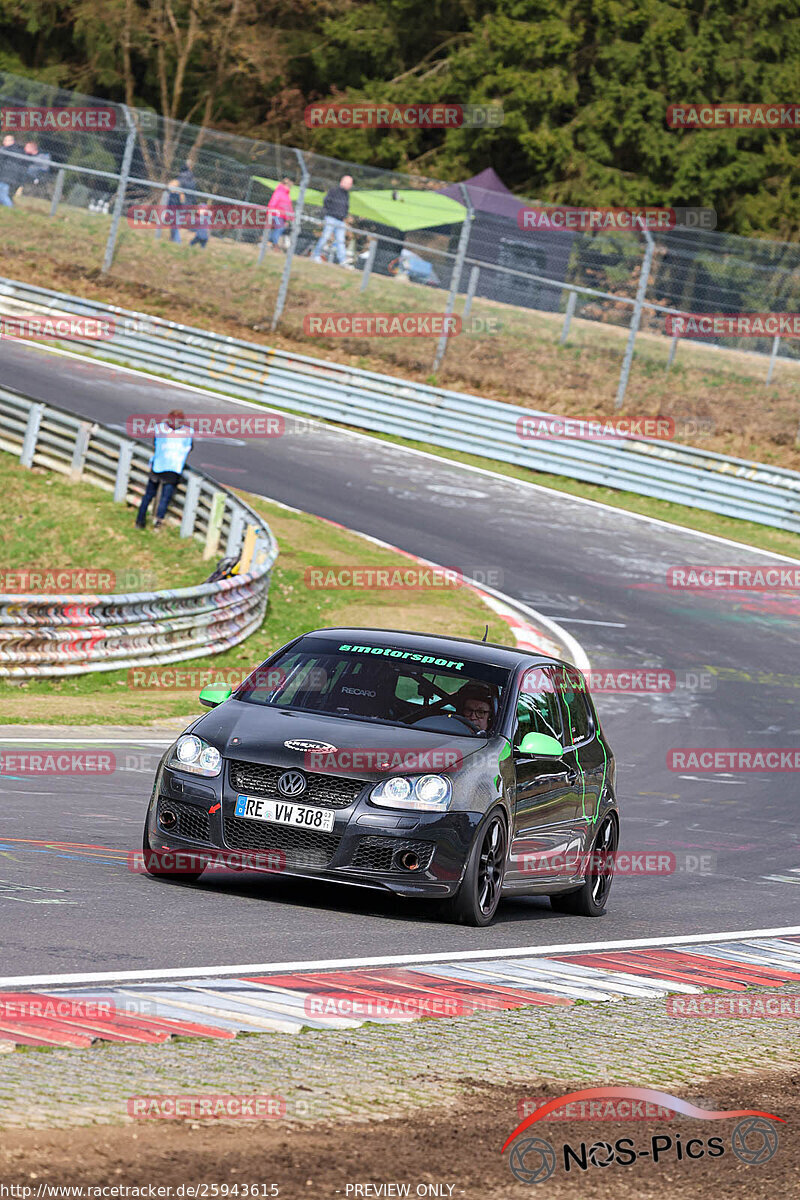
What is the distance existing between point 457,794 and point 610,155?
52.3 metres

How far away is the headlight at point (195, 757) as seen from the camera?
874 cm

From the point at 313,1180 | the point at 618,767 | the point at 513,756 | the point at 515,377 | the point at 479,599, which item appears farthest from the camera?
the point at 515,377

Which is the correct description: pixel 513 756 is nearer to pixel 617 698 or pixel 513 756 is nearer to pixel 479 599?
pixel 617 698

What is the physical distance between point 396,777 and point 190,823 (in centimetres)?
110

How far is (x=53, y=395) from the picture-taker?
104 ft

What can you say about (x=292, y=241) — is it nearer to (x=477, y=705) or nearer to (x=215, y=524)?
(x=215, y=524)

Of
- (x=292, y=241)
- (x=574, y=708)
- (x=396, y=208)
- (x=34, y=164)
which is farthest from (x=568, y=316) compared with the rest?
(x=574, y=708)

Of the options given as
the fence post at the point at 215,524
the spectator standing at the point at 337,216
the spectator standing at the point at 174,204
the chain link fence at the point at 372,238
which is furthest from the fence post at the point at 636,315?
the fence post at the point at 215,524

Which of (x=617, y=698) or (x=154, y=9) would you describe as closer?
(x=617, y=698)

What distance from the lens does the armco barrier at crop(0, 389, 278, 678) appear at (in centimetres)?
1794

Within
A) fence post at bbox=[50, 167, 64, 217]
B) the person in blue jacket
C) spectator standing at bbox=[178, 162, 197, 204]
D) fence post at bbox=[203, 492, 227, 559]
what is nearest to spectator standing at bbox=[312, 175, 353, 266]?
spectator standing at bbox=[178, 162, 197, 204]

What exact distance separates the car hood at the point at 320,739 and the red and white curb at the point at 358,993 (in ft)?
3.83

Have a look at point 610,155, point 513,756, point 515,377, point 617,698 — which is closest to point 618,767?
point 617,698

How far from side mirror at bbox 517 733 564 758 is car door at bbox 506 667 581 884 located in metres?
0.11
